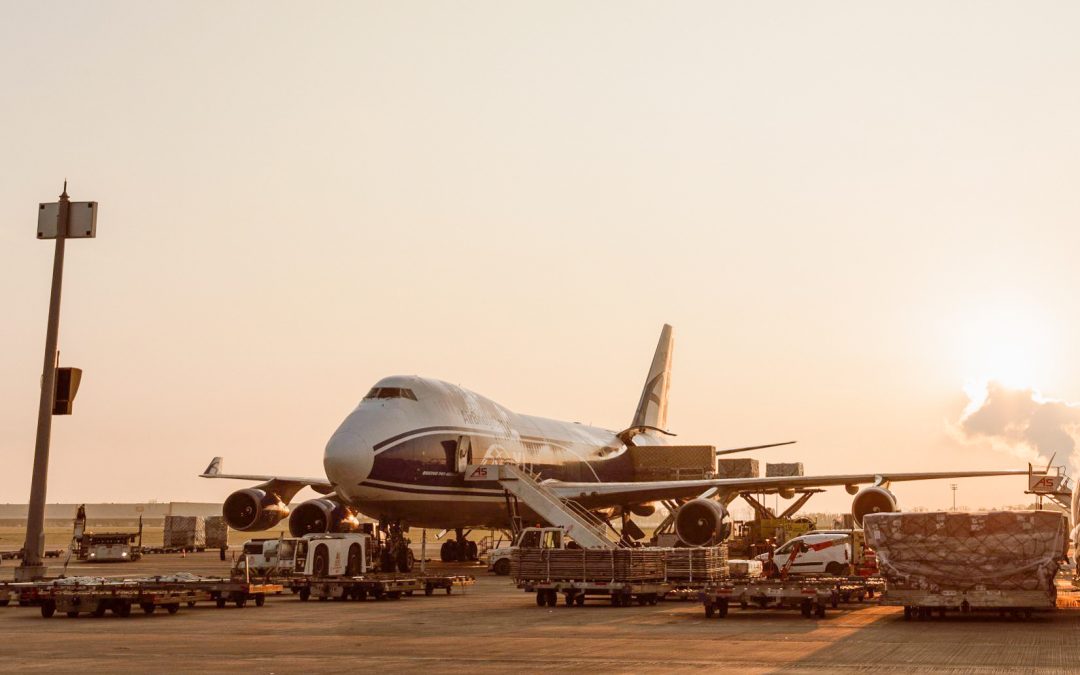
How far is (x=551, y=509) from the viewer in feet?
102

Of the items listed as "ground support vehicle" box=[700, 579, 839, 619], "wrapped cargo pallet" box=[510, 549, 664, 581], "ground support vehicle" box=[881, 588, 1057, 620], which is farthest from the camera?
"wrapped cargo pallet" box=[510, 549, 664, 581]

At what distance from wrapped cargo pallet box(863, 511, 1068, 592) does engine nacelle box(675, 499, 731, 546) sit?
13.9 m

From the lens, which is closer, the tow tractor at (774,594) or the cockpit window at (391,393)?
the tow tractor at (774,594)

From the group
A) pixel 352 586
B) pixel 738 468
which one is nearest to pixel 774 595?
pixel 352 586

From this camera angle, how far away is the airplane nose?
30.0 m

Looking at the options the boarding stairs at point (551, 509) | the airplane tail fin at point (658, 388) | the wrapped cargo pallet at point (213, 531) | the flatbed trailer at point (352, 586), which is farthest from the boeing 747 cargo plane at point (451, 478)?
the wrapped cargo pallet at point (213, 531)

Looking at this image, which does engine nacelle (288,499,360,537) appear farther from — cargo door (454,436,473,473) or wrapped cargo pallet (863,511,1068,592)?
wrapped cargo pallet (863,511,1068,592)

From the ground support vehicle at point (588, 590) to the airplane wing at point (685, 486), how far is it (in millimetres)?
12487

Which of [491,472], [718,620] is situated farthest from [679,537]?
[718,620]

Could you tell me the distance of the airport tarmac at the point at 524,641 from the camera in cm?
1340

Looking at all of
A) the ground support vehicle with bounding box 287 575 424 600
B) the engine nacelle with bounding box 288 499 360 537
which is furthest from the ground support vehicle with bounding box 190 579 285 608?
the engine nacelle with bounding box 288 499 360 537

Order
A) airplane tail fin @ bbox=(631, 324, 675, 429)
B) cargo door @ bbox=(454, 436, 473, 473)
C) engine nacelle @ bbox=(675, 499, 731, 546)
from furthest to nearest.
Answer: airplane tail fin @ bbox=(631, 324, 675, 429) < engine nacelle @ bbox=(675, 499, 731, 546) < cargo door @ bbox=(454, 436, 473, 473)

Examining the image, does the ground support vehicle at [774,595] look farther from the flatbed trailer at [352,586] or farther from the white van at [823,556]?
the white van at [823,556]

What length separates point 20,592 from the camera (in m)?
22.6
